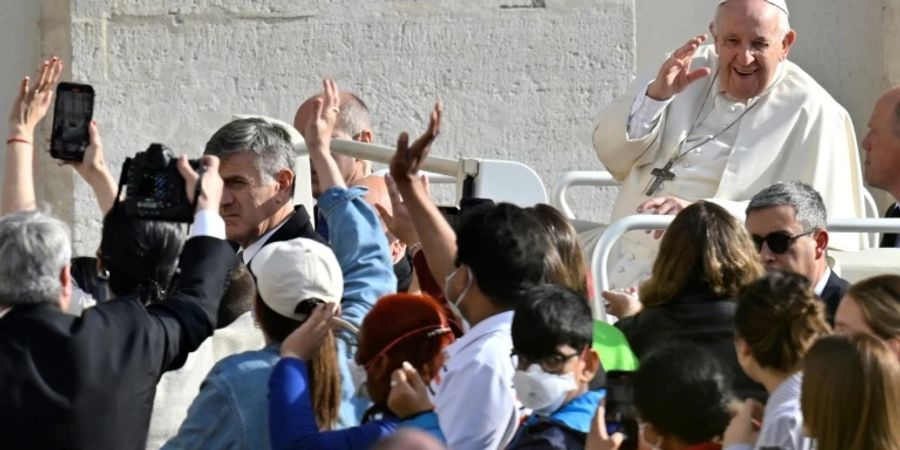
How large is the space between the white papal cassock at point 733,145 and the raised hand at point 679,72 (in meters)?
0.22

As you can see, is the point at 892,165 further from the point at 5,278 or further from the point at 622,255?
the point at 5,278

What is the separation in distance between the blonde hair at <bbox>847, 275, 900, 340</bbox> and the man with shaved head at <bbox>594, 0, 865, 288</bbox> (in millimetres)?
2354

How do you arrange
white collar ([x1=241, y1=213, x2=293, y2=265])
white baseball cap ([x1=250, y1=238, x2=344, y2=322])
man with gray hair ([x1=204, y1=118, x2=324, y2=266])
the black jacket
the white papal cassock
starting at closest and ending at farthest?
white baseball cap ([x1=250, y1=238, x2=344, y2=322])
the black jacket
white collar ([x1=241, y1=213, x2=293, y2=265])
man with gray hair ([x1=204, y1=118, x2=324, y2=266])
the white papal cassock

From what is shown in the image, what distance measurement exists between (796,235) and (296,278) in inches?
60.9

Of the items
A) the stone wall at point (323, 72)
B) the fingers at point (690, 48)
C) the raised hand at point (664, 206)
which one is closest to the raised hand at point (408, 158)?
the raised hand at point (664, 206)

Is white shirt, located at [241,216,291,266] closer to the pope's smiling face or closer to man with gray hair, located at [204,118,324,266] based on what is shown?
man with gray hair, located at [204,118,324,266]

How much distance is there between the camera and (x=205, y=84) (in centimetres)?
896

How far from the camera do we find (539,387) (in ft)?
15.7

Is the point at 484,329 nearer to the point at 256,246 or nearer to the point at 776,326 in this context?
the point at 776,326

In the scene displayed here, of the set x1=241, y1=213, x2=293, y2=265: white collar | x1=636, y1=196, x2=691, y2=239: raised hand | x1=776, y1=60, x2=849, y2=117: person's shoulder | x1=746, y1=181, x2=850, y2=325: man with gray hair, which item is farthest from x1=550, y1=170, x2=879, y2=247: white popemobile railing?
x1=746, y1=181, x2=850, y2=325: man with gray hair

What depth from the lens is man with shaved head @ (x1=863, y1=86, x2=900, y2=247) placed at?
7.27 metres

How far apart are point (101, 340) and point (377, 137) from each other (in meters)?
4.01

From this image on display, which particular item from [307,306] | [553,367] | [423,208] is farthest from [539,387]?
[423,208]

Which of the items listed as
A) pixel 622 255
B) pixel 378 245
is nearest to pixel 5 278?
pixel 378 245
